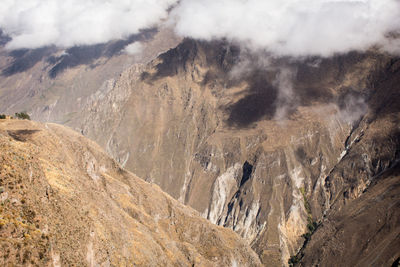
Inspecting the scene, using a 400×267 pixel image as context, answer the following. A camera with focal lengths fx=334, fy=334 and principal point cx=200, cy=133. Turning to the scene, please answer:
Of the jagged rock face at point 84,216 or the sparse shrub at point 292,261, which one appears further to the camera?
the sparse shrub at point 292,261

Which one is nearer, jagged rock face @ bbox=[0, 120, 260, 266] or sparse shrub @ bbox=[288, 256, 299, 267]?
jagged rock face @ bbox=[0, 120, 260, 266]

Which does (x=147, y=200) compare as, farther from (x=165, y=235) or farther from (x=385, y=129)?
(x=385, y=129)

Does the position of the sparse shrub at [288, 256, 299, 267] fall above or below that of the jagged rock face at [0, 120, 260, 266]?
below

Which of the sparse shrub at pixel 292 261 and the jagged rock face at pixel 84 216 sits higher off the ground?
the jagged rock face at pixel 84 216

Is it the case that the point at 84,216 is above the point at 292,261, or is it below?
above

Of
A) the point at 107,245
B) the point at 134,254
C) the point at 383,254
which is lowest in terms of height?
the point at 383,254

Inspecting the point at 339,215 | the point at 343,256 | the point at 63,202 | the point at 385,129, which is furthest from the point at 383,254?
the point at 63,202

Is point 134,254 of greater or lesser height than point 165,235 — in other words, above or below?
above

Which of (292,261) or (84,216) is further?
(292,261)
